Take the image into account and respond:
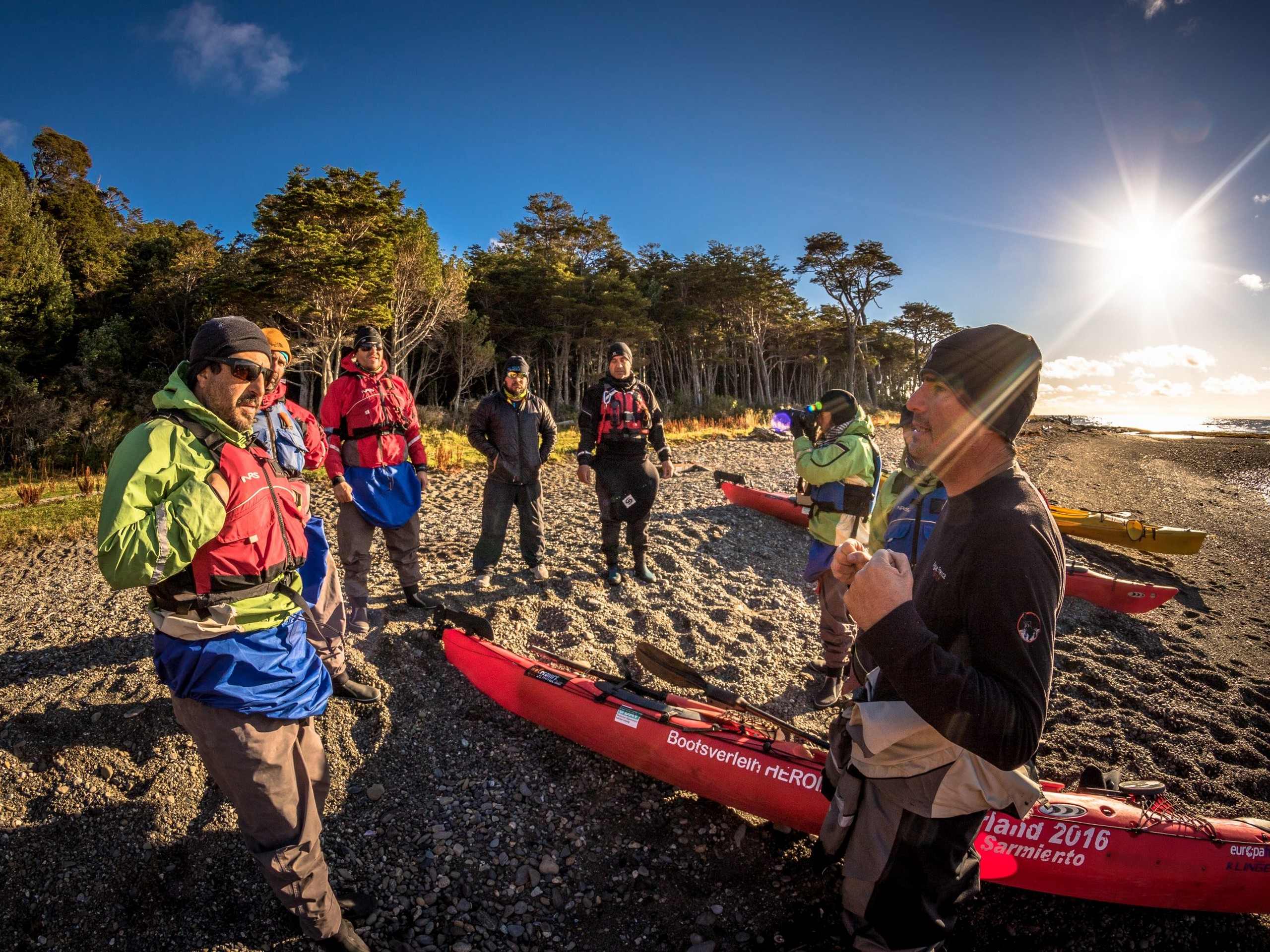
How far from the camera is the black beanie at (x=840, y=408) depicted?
455 centimetres

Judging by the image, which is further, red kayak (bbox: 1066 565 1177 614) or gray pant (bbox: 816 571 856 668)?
red kayak (bbox: 1066 565 1177 614)

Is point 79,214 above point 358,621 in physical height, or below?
above

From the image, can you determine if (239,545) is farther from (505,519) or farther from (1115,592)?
(1115,592)

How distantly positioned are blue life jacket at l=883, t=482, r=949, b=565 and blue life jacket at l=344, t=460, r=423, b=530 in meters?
3.59

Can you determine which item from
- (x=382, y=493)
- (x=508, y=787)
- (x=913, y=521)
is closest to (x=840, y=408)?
(x=913, y=521)

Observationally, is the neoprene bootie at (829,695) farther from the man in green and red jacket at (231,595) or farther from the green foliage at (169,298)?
the green foliage at (169,298)

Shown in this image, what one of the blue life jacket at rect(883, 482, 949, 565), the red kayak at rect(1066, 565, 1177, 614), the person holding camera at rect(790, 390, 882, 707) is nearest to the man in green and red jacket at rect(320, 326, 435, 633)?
the person holding camera at rect(790, 390, 882, 707)

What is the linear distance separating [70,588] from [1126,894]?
28.9 feet

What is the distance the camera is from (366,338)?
4.44 metres

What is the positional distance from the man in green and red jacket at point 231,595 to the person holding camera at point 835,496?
11.3ft

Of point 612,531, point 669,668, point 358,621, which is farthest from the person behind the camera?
point 612,531

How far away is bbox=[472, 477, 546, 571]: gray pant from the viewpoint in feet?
18.8

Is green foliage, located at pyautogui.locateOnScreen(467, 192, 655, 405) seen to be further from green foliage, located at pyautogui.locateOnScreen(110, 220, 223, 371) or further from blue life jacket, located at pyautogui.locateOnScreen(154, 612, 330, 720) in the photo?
blue life jacket, located at pyautogui.locateOnScreen(154, 612, 330, 720)

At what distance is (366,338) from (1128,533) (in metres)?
11.6
